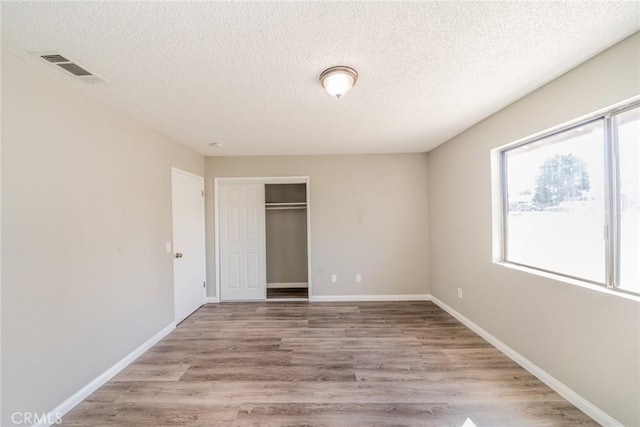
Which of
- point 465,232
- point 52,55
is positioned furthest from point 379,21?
point 465,232

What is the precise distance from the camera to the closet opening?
17.4 ft

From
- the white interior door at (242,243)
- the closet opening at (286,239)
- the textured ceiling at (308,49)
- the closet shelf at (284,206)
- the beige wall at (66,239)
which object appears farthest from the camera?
the closet opening at (286,239)

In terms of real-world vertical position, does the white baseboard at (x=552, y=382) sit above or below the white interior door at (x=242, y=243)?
below

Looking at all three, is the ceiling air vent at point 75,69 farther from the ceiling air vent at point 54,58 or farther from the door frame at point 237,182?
the door frame at point 237,182

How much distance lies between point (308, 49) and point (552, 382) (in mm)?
3025

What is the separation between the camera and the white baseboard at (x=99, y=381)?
1.80 m

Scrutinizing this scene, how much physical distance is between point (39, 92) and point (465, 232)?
4099mm

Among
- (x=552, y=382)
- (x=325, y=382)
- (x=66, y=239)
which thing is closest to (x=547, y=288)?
(x=552, y=382)

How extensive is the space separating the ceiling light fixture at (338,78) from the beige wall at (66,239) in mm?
1903

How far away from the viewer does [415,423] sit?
175 cm

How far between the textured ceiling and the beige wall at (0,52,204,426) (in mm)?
273

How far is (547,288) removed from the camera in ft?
6.92

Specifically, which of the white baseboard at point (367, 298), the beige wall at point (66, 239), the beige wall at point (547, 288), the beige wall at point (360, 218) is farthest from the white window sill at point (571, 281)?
the beige wall at point (66, 239)

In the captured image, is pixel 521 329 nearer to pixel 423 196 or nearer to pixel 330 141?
pixel 423 196
